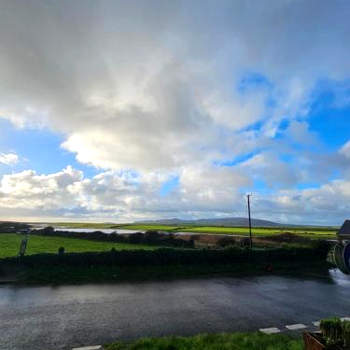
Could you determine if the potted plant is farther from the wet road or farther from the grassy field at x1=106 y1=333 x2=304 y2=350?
the wet road

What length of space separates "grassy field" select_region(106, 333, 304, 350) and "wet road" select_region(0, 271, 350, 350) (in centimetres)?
113

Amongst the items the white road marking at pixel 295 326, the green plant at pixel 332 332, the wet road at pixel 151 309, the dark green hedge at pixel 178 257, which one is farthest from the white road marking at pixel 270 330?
the dark green hedge at pixel 178 257

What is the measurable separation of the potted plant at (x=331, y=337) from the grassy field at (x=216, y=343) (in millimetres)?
2242

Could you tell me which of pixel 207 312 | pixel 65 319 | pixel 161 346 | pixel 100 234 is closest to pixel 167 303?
pixel 207 312

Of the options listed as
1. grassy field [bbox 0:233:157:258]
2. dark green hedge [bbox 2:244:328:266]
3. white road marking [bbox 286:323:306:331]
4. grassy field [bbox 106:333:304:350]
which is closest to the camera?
grassy field [bbox 106:333:304:350]

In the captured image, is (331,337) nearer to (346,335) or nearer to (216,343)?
(346,335)

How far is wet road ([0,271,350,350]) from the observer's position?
331 inches

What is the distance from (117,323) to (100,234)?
46.3 meters

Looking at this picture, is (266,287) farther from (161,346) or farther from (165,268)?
(161,346)

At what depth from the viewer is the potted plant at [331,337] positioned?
4.31 metres

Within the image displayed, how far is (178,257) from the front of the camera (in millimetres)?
20578

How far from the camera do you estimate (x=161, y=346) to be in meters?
6.87

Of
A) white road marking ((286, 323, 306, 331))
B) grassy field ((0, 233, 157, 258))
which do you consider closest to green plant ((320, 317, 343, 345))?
white road marking ((286, 323, 306, 331))

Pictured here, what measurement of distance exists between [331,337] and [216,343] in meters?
3.39
